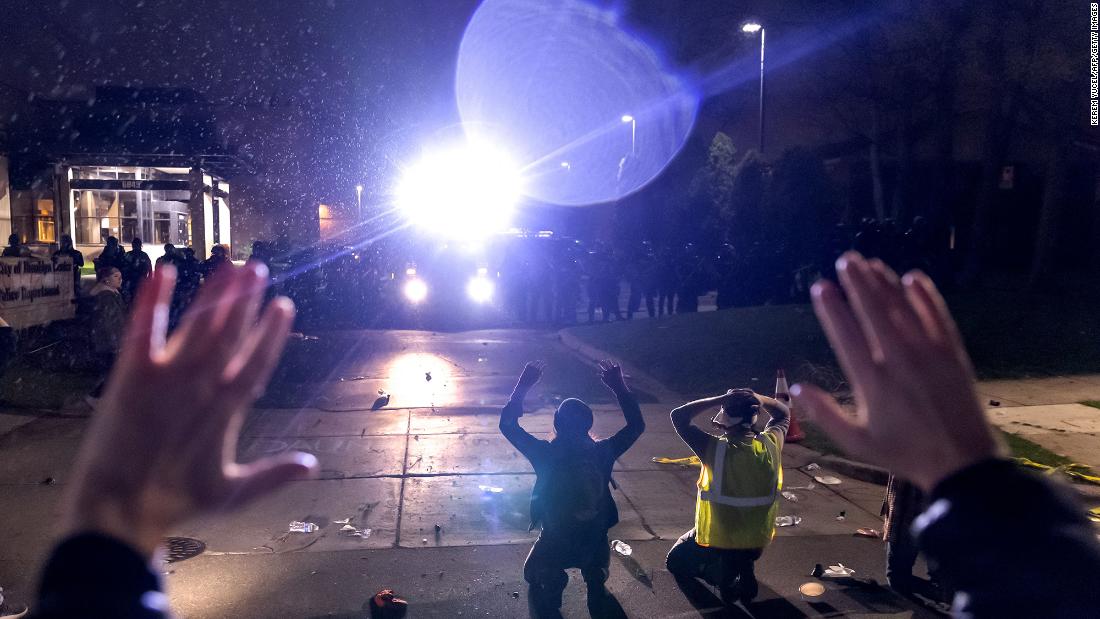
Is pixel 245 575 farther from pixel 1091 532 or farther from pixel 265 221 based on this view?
pixel 265 221

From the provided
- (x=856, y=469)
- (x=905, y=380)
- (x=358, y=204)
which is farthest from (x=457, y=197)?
(x=905, y=380)

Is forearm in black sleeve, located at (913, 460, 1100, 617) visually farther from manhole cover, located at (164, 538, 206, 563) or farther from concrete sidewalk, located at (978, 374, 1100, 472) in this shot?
concrete sidewalk, located at (978, 374, 1100, 472)

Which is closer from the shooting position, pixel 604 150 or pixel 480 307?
pixel 480 307

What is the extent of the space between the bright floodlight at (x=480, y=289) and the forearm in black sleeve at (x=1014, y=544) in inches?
971

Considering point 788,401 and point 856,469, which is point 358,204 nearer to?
point 788,401

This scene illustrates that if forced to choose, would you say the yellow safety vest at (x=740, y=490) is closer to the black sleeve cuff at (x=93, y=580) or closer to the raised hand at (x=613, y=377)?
the raised hand at (x=613, y=377)

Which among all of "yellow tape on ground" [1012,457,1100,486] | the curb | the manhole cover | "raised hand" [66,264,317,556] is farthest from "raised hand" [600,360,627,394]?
"yellow tape on ground" [1012,457,1100,486]

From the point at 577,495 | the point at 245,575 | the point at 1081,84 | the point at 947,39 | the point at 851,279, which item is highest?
the point at 947,39

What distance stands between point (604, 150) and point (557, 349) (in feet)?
152

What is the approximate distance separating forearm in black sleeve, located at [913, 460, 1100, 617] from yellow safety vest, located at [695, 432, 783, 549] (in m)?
4.43

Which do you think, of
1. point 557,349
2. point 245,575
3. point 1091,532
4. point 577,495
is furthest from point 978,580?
point 557,349

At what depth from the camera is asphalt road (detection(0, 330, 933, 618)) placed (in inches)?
230

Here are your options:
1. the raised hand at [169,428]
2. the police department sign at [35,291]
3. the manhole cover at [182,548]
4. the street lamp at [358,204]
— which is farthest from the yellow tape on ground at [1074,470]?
the street lamp at [358,204]

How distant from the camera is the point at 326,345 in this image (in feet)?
59.3
